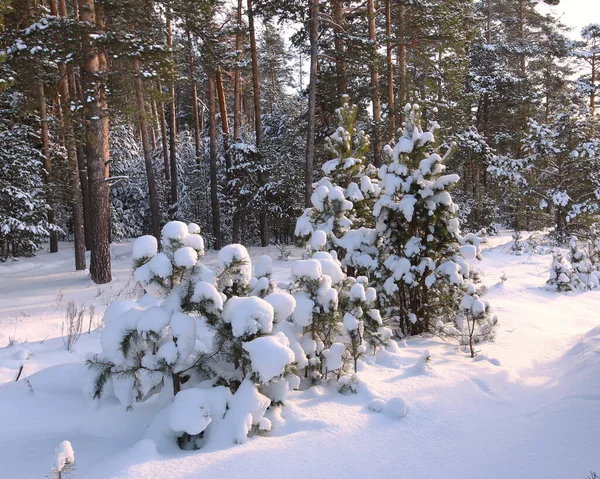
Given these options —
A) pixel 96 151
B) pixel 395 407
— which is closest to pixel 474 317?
pixel 395 407

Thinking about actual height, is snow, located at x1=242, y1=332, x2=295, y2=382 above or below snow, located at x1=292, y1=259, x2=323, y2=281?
below

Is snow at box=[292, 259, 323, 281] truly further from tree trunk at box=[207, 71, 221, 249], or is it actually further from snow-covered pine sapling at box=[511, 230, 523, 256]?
tree trunk at box=[207, 71, 221, 249]

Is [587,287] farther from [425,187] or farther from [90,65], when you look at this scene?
[90,65]

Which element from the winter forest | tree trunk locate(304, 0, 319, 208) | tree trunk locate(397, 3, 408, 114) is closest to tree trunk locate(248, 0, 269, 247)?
the winter forest

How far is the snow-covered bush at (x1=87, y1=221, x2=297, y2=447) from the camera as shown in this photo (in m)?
2.59

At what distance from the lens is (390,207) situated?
5.01 meters

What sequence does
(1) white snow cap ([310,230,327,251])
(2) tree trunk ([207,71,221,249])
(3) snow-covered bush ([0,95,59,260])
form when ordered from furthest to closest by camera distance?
(2) tree trunk ([207,71,221,249]), (3) snow-covered bush ([0,95,59,260]), (1) white snow cap ([310,230,327,251])

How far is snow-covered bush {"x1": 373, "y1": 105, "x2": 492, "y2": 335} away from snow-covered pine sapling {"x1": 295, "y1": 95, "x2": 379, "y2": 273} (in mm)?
298

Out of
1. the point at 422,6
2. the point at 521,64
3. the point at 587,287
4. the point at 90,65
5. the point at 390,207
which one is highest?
the point at 521,64

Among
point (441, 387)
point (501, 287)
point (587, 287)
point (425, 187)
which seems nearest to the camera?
point (441, 387)

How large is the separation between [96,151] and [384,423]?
9021 millimetres

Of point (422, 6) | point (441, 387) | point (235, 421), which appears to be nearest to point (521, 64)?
point (422, 6)

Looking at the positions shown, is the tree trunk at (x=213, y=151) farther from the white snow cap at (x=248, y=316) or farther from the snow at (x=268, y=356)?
the snow at (x=268, y=356)

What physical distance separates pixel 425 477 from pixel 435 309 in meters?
3.14
